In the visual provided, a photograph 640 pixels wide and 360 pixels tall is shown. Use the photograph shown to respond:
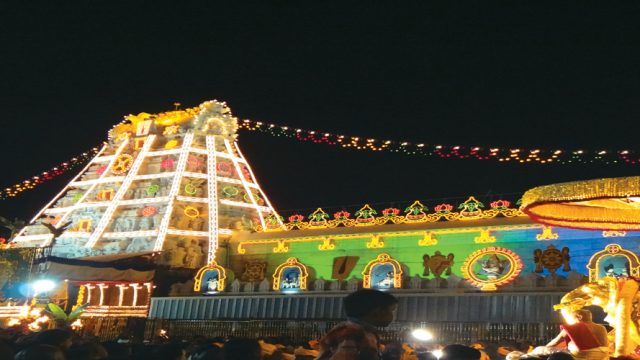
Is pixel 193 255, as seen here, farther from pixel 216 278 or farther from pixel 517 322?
pixel 517 322

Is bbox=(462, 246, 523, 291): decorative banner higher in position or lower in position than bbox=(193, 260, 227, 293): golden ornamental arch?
higher

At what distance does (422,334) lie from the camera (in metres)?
18.3

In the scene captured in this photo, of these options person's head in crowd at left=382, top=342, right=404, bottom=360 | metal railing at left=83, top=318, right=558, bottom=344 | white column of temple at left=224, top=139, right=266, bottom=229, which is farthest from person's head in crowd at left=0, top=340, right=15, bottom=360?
white column of temple at left=224, top=139, right=266, bottom=229

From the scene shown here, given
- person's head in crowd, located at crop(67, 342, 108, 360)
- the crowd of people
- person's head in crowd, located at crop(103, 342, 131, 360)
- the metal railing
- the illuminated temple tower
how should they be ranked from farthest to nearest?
1. the illuminated temple tower
2. the metal railing
3. person's head in crowd, located at crop(103, 342, 131, 360)
4. person's head in crowd, located at crop(67, 342, 108, 360)
5. the crowd of people

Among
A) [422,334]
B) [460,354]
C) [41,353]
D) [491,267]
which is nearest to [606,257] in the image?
[491,267]

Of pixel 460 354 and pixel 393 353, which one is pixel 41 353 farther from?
pixel 393 353

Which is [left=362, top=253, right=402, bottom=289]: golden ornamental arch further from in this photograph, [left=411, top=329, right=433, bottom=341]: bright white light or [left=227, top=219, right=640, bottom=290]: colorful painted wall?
[left=411, top=329, right=433, bottom=341]: bright white light

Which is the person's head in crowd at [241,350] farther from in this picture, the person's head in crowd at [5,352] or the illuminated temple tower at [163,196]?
the illuminated temple tower at [163,196]

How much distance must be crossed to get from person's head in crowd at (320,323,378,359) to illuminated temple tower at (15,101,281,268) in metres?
22.1

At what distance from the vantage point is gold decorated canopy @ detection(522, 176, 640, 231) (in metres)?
10.2

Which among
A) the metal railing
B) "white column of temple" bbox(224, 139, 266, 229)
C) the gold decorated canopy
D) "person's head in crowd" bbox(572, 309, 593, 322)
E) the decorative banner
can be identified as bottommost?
the metal railing

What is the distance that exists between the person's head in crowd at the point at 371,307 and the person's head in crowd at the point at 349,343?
0.55ft

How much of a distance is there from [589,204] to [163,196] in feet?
73.7

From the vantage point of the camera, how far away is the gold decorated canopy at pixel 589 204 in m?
10.2
